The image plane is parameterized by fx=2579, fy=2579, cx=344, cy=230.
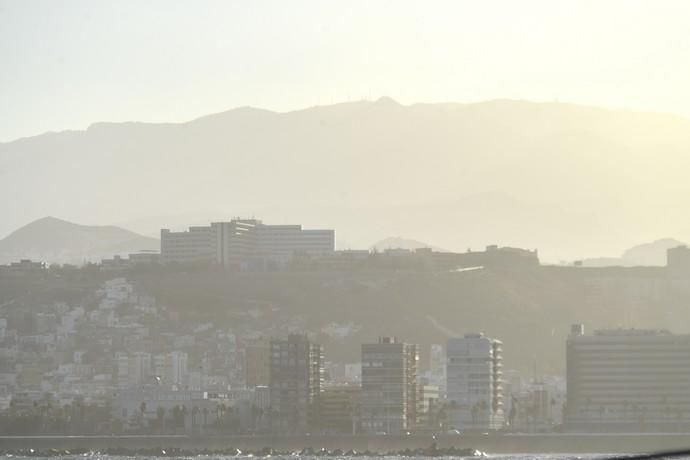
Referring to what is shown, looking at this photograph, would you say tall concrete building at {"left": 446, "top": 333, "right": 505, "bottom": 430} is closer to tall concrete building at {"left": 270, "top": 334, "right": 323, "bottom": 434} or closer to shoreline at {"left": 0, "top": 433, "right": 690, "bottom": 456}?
tall concrete building at {"left": 270, "top": 334, "right": 323, "bottom": 434}

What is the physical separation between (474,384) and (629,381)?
8.74 meters

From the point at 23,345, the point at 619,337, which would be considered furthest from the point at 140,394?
the point at 23,345

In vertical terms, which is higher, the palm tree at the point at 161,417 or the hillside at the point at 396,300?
the hillside at the point at 396,300

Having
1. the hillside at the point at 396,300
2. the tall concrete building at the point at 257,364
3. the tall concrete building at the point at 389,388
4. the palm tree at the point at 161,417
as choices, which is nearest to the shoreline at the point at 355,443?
the palm tree at the point at 161,417

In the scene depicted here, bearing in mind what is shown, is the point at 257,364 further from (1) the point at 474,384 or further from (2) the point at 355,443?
(2) the point at 355,443

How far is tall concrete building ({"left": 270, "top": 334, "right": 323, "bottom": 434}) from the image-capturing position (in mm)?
129375

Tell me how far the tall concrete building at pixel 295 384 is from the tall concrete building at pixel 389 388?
264cm

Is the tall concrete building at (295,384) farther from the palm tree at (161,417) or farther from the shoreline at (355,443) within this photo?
the palm tree at (161,417)

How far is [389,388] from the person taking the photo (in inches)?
5330

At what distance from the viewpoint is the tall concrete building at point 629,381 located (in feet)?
437

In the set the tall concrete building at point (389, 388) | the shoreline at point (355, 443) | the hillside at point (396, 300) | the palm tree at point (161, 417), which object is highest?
the hillside at point (396, 300)

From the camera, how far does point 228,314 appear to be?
190 metres

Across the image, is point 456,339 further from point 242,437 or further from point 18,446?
point 18,446

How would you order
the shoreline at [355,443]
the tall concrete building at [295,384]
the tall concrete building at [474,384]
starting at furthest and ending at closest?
the tall concrete building at [474,384] → the tall concrete building at [295,384] → the shoreline at [355,443]
